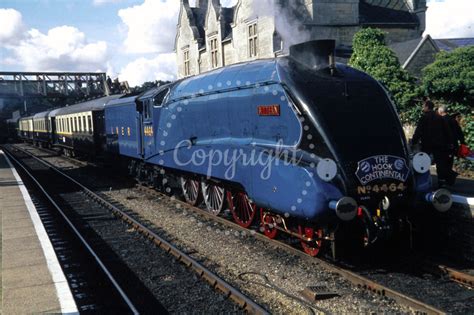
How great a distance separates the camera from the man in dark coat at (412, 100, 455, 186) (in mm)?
9391

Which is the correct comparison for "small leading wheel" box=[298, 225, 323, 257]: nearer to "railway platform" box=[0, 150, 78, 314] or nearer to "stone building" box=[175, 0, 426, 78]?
"railway platform" box=[0, 150, 78, 314]

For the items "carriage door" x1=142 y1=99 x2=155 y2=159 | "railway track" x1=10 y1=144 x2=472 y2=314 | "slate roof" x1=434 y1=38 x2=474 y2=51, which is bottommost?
"railway track" x1=10 y1=144 x2=472 y2=314

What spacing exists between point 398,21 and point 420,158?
28363 mm

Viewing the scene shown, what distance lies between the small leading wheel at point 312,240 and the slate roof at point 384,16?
26.3 metres

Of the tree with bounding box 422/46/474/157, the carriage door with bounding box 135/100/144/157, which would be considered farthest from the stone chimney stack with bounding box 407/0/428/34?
the carriage door with bounding box 135/100/144/157

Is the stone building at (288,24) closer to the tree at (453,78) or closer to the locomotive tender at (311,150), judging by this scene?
the tree at (453,78)

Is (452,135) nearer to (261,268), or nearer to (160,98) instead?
(261,268)

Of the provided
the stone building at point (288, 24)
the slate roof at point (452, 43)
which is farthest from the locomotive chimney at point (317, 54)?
the slate roof at point (452, 43)

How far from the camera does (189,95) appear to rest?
36.1 feet

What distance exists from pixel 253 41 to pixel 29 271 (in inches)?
969

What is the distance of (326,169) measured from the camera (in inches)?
250

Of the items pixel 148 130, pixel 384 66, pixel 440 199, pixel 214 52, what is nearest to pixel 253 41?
pixel 214 52

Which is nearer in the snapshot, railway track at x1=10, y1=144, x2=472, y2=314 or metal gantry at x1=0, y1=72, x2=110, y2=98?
railway track at x1=10, y1=144, x2=472, y2=314

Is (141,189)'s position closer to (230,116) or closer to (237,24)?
(230,116)
